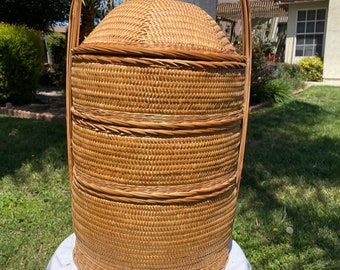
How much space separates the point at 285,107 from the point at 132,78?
6.94 metres

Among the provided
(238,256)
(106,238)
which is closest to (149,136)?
(106,238)

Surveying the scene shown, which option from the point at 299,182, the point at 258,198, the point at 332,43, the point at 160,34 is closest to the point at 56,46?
the point at 332,43

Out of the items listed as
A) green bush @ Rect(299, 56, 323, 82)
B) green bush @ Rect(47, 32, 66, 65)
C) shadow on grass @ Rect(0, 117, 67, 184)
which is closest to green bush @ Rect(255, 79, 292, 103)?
shadow on grass @ Rect(0, 117, 67, 184)

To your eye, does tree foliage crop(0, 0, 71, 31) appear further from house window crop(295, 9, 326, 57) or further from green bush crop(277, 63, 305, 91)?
house window crop(295, 9, 326, 57)

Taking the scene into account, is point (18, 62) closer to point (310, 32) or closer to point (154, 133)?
point (154, 133)

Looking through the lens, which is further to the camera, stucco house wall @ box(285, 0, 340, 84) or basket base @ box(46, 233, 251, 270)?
stucco house wall @ box(285, 0, 340, 84)

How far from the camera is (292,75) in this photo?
1267 centimetres

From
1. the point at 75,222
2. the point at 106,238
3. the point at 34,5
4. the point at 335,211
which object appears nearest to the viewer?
the point at 106,238

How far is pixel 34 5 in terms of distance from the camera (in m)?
12.5

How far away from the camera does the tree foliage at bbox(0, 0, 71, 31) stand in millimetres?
12281

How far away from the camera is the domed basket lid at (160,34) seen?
1363 millimetres

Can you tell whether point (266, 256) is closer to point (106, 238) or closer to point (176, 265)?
point (176, 265)

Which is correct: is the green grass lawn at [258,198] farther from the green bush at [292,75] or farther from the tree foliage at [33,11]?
the tree foliage at [33,11]

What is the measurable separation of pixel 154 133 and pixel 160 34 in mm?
379
